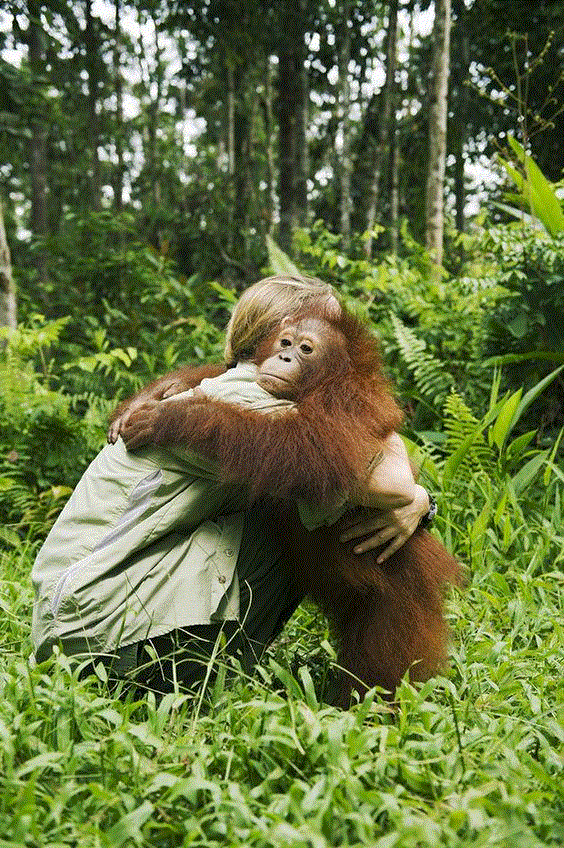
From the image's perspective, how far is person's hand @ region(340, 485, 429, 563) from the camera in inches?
80.4

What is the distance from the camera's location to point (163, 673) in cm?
202

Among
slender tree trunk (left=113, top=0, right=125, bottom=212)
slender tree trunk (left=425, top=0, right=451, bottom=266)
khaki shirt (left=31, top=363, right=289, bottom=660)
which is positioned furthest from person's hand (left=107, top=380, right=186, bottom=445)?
slender tree trunk (left=113, top=0, right=125, bottom=212)

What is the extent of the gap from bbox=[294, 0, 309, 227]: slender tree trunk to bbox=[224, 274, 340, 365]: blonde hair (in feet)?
22.1

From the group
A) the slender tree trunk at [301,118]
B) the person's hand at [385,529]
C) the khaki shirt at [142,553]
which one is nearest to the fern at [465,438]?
the person's hand at [385,529]

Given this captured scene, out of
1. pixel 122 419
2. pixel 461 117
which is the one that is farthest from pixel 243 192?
pixel 122 419

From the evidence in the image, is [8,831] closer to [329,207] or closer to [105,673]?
[105,673]

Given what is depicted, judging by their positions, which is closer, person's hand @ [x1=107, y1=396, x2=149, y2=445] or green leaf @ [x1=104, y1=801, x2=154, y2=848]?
green leaf @ [x1=104, y1=801, x2=154, y2=848]

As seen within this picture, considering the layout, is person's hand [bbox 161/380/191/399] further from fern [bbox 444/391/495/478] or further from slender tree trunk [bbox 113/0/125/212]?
slender tree trunk [bbox 113/0/125/212]

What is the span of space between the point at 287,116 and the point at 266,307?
735 centimetres

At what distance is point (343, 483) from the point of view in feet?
6.23

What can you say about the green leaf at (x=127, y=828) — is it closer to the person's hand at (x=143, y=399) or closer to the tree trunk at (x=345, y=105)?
the person's hand at (x=143, y=399)

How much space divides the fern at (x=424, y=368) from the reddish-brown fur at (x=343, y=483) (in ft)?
6.83

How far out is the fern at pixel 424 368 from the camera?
4301mm

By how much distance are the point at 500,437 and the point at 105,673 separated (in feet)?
7.27
